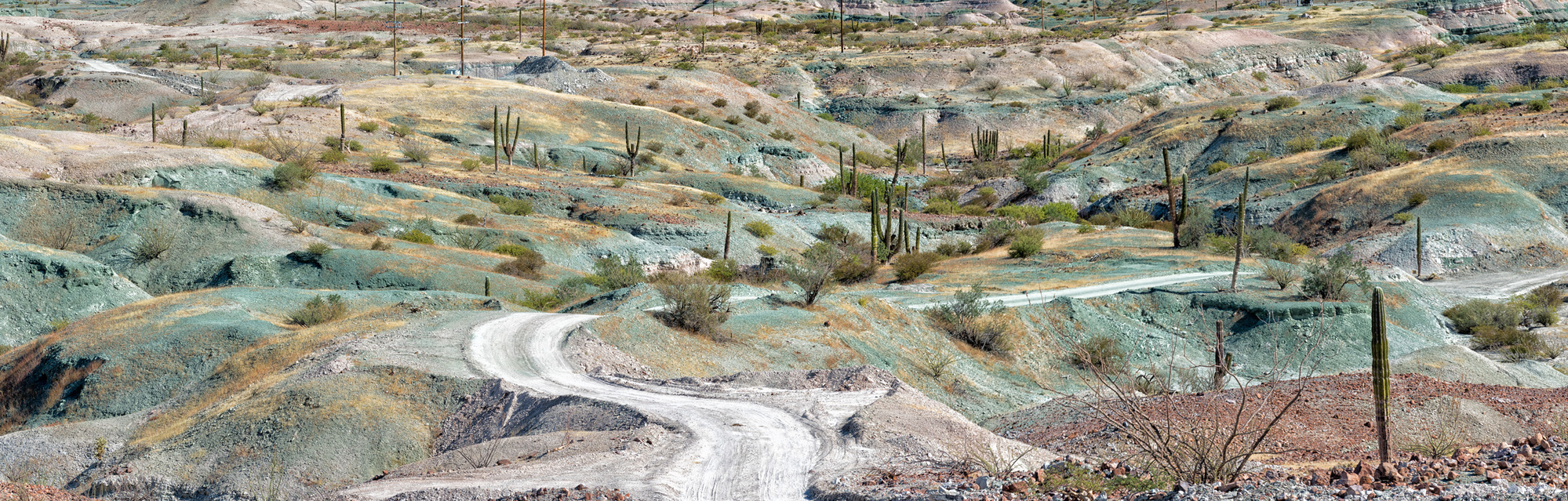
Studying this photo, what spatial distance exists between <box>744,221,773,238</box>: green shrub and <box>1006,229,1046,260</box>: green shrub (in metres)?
10.8

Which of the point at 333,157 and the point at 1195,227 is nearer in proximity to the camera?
the point at 1195,227

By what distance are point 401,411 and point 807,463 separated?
8421mm

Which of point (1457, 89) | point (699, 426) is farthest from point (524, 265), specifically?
point (1457, 89)

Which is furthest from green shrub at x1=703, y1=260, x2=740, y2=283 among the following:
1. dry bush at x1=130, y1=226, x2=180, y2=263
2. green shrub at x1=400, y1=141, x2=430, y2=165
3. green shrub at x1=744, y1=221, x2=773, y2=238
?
green shrub at x1=400, y1=141, x2=430, y2=165

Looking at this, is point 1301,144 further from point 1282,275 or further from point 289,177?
point 289,177

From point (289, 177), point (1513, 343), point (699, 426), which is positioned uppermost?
point (699, 426)

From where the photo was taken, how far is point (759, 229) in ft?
160

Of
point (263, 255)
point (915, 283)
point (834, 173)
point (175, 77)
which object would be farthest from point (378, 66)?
point (915, 283)

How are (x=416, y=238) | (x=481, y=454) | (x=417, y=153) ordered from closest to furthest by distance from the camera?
(x=481, y=454) → (x=416, y=238) → (x=417, y=153)

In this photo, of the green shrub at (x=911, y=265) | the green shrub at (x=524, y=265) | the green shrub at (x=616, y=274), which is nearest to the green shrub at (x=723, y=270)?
the green shrub at (x=616, y=274)

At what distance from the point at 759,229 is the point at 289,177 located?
19.6 m

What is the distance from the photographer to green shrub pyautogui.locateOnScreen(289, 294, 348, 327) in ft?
82.6

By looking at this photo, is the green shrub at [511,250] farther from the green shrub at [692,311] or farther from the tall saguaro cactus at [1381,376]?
the tall saguaro cactus at [1381,376]

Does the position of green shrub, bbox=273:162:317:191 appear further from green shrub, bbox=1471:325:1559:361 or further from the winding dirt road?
green shrub, bbox=1471:325:1559:361
